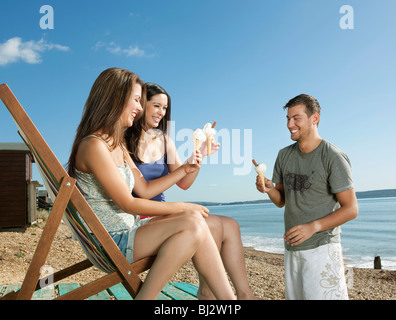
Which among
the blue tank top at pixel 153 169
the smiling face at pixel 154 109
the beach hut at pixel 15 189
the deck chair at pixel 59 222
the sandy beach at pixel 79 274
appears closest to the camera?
the deck chair at pixel 59 222

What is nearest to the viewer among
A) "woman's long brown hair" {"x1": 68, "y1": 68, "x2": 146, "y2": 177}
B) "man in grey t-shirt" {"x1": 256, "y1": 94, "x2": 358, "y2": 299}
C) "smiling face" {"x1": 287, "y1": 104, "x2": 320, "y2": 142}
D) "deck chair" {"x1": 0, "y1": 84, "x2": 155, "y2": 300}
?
"deck chair" {"x1": 0, "y1": 84, "x2": 155, "y2": 300}

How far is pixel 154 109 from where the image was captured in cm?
318

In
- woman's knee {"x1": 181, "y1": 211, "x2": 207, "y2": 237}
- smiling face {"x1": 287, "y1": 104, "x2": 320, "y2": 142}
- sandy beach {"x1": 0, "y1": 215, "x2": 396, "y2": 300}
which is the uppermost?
smiling face {"x1": 287, "y1": 104, "x2": 320, "y2": 142}

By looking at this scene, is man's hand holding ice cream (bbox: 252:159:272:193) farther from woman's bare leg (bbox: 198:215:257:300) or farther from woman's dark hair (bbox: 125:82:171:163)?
woman's dark hair (bbox: 125:82:171:163)

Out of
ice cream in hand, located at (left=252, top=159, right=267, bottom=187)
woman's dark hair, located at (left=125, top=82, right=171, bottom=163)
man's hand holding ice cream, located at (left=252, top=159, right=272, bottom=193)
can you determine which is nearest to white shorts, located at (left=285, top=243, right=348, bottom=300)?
man's hand holding ice cream, located at (left=252, top=159, right=272, bottom=193)

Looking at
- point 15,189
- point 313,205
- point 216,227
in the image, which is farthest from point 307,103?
point 15,189

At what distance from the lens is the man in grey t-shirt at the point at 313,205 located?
242 centimetres

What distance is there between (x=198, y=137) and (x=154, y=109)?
65 cm

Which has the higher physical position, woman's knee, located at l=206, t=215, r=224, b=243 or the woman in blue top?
the woman in blue top

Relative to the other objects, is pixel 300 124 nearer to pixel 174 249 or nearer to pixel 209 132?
pixel 209 132

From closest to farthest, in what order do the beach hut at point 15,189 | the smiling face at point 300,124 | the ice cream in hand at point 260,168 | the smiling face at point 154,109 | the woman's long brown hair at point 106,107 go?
the woman's long brown hair at point 106,107, the smiling face at point 300,124, the ice cream in hand at point 260,168, the smiling face at point 154,109, the beach hut at point 15,189

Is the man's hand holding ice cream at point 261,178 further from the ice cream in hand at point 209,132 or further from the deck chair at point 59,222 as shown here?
the deck chair at point 59,222

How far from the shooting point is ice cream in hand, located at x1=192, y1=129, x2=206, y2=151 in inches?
107

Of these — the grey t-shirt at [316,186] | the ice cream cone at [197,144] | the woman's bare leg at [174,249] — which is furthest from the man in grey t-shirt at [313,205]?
the woman's bare leg at [174,249]
